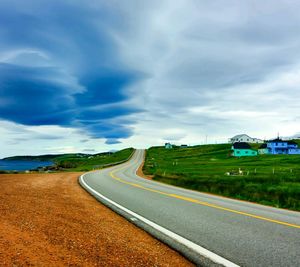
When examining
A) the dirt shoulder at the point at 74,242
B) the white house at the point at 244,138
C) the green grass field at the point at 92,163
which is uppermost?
the white house at the point at 244,138

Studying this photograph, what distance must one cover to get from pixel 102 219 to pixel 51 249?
3.26m

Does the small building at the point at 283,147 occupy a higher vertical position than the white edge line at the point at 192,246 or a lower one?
higher

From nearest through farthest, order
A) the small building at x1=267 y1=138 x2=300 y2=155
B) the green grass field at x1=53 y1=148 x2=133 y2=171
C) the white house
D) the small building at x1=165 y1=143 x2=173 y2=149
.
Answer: the green grass field at x1=53 y1=148 x2=133 y2=171
the small building at x1=267 y1=138 x2=300 y2=155
the white house
the small building at x1=165 y1=143 x2=173 y2=149

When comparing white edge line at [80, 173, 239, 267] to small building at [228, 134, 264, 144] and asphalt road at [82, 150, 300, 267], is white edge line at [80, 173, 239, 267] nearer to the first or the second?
asphalt road at [82, 150, 300, 267]

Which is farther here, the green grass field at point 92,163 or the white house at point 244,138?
the white house at point 244,138

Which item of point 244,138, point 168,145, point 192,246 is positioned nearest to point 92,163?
point 244,138

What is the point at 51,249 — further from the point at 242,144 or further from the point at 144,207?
the point at 242,144

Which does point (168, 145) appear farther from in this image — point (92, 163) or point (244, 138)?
point (92, 163)

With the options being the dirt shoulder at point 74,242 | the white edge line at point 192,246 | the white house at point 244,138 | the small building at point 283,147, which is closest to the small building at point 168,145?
the white house at point 244,138

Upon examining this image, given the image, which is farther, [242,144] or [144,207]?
[242,144]

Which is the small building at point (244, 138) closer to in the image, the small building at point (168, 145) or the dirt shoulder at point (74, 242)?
the small building at point (168, 145)

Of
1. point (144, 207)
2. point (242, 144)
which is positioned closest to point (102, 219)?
point (144, 207)

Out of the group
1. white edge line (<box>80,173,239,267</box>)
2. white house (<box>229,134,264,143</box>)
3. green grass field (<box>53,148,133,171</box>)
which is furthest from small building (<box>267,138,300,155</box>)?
white edge line (<box>80,173,239,267</box>)

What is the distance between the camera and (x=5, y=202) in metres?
9.50
